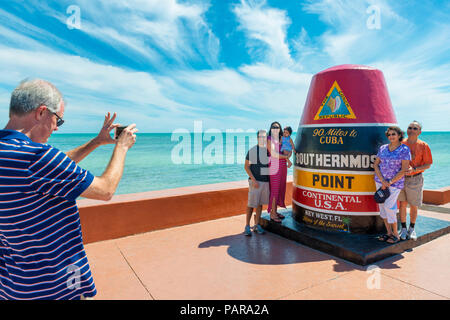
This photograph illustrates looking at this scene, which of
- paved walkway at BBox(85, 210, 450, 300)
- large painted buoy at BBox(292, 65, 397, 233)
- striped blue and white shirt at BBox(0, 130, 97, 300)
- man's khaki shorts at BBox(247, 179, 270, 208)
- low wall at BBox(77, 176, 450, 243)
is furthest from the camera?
man's khaki shorts at BBox(247, 179, 270, 208)

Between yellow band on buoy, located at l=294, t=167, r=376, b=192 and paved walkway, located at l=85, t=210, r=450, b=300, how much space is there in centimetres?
105

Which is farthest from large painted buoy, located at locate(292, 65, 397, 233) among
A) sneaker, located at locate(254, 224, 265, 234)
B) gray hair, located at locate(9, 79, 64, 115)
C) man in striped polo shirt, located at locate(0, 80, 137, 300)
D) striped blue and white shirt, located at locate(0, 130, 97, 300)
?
gray hair, located at locate(9, 79, 64, 115)

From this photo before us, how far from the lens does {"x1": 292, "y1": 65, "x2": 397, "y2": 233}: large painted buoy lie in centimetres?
436

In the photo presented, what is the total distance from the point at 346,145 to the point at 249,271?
2446 mm

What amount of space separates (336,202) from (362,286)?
5.02 ft

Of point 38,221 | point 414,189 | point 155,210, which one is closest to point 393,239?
point 414,189

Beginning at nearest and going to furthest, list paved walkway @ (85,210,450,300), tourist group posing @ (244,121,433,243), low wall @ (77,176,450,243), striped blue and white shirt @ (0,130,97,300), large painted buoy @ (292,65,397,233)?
striped blue and white shirt @ (0,130,97,300) → paved walkway @ (85,210,450,300) → tourist group posing @ (244,121,433,243) → large painted buoy @ (292,65,397,233) → low wall @ (77,176,450,243)

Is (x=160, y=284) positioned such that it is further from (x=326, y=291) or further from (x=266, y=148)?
(x=266, y=148)

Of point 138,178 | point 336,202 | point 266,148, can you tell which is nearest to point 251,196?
point 266,148

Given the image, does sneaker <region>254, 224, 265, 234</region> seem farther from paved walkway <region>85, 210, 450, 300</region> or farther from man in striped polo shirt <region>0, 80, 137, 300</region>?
man in striped polo shirt <region>0, 80, 137, 300</region>

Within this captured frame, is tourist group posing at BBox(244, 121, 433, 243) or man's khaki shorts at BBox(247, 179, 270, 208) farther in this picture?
man's khaki shorts at BBox(247, 179, 270, 208)

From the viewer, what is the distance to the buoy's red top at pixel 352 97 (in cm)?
443

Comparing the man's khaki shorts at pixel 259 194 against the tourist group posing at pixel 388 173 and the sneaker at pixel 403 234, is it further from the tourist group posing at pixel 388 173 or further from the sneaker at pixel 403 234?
the sneaker at pixel 403 234

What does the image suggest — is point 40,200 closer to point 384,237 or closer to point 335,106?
point 335,106
